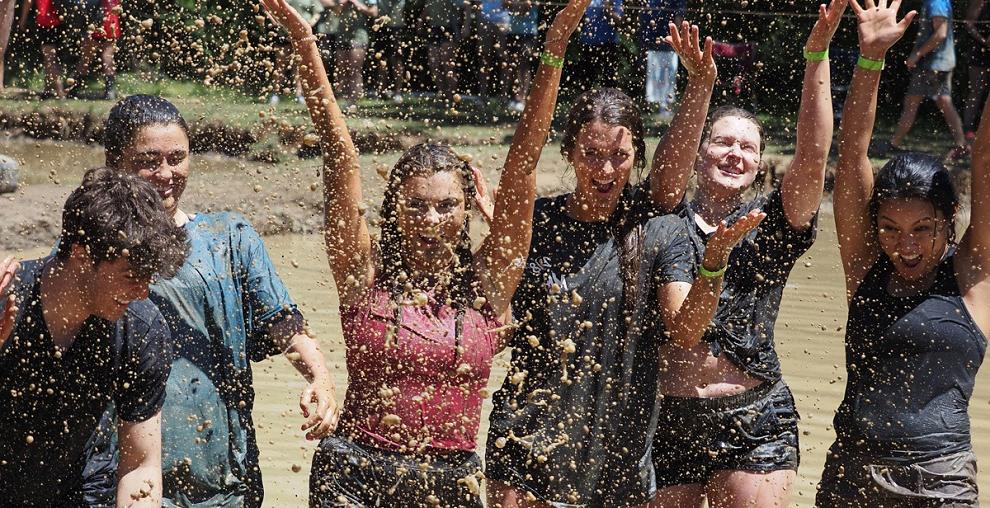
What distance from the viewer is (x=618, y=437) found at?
14.1ft

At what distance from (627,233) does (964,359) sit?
105 cm

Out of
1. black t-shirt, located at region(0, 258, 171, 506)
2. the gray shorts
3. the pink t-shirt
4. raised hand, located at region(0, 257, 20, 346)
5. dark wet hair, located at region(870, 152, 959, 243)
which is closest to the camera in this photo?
raised hand, located at region(0, 257, 20, 346)

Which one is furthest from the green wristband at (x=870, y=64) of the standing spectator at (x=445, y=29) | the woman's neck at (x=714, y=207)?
the standing spectator at (x=445, y=29)

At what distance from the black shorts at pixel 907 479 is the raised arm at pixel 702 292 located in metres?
0.58

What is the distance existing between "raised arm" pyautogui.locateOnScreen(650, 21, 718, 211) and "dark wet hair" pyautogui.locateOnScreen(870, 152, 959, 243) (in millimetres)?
574

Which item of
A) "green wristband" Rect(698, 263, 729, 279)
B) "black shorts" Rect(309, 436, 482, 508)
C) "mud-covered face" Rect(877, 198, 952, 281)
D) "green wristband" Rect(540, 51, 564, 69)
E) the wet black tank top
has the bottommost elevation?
"black shorts" Rect(309, 436, 482, 508)

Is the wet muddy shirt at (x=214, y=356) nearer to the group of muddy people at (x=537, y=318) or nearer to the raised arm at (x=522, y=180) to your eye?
the group of muddy people at (x=537, y=318)

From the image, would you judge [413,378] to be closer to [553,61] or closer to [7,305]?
[553,61]

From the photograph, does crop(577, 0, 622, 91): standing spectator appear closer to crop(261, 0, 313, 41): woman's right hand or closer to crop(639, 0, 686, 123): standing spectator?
crop(639, 0, 686, 123): standing spectator

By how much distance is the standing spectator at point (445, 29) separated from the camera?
12289 millimetres

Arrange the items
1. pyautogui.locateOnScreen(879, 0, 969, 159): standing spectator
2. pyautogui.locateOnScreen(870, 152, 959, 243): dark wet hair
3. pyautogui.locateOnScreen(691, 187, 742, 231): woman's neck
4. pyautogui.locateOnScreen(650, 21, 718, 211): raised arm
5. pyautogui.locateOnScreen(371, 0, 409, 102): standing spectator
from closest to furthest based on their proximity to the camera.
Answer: pyautogui.locateOnScreen(870, 152, 959, 243): dark wet hair → pyautogui.locateOnScreen(650, 21, 718, 211): raised arm → pyautogui.locateOnScreen(691, 187, 742, 231): woman's neck → pyautogui.locateOnScreen(371, 0, 409, 102): standing spectator → pyautogui.locateOnScreen(879, 0, 969, 159): standing spectator

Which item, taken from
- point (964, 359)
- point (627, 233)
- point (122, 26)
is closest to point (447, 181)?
point (627, 233)

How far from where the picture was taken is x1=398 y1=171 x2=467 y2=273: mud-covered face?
4184mm

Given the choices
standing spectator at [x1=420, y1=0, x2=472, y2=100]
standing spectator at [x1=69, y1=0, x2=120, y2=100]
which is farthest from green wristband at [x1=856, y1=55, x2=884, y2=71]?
standing spectator at [x1=69, y1=0, x2=120, y2=100]
